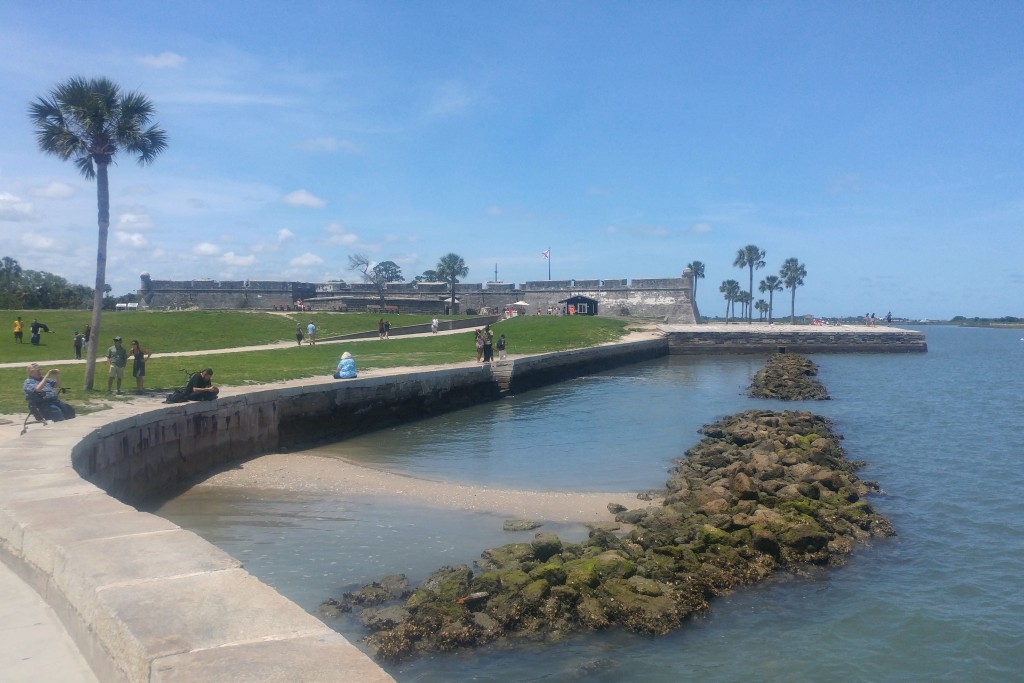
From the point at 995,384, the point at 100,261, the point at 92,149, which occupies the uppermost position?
the point at 92,149

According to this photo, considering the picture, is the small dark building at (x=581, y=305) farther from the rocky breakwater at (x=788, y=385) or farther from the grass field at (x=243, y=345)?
the rocky breakwater at (x=788, y=385)

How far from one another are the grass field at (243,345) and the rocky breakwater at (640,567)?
27.8ft

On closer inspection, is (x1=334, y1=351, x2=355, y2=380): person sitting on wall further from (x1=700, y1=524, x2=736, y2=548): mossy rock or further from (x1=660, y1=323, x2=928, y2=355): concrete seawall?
(x1=660, y1=323, x2=928, y2=355): concrete seawall

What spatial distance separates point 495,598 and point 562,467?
7838 mm

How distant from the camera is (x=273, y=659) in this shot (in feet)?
9.84

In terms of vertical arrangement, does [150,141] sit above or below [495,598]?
above

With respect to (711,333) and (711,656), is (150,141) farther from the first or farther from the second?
(711,333)

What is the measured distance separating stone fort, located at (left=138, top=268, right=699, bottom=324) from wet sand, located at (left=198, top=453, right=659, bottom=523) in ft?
140

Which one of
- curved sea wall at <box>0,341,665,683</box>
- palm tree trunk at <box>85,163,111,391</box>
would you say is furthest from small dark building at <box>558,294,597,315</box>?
curved sea wall at <box>0,341,665,683</box>

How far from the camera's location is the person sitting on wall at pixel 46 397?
11359mm

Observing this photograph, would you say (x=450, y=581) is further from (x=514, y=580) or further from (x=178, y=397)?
(x=178, y=397)

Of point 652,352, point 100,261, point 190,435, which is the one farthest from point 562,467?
point 652,352

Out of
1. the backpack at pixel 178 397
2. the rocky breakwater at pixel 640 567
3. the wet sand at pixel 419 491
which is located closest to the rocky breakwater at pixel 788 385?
the rocky breakwater at pixel 640 567

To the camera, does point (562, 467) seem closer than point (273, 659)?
No
